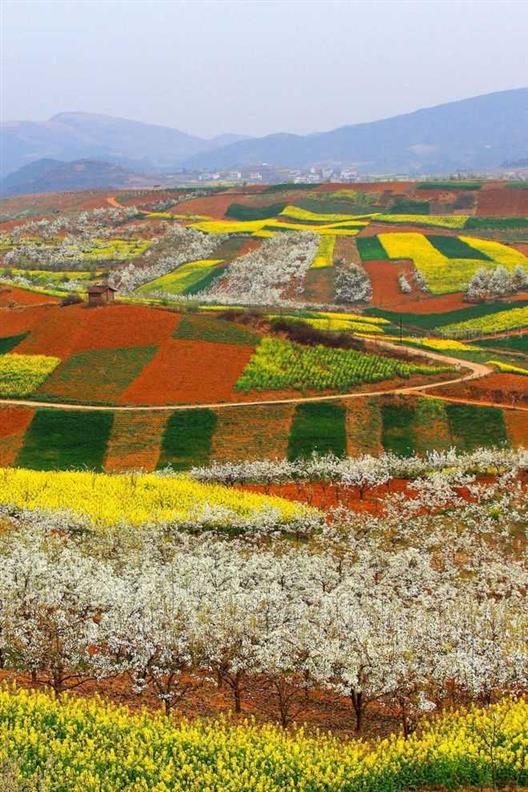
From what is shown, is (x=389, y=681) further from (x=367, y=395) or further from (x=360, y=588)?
(x=367, y=395)

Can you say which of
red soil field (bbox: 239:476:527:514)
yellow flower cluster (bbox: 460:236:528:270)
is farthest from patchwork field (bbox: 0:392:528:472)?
yellow flower cluster (bbox: 460:236:528:270)

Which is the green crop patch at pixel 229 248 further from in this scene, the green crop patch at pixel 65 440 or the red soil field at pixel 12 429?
the green crop patch at pixel 65 440

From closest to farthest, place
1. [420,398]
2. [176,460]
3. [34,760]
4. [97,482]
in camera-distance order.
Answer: [34,760] < [97,482] < [176,460] < [420,398]

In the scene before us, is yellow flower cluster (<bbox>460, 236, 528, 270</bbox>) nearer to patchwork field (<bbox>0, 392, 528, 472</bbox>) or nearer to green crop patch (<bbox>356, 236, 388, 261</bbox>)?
green crop patch (<bbox>356, 236, 388, 261</bbox>)

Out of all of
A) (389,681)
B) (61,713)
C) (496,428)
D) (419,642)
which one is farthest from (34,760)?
(496,428)

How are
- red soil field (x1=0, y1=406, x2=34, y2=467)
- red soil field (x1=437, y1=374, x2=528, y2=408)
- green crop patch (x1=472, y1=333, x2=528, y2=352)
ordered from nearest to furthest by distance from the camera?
1. red soil field (x1=0, y1=406, x2=34, y2=467)
2. red soil field (x1=437, y1=374, x2=528, y2=408)
3. green crop patch (x1=472, y1=333, x2=528, y2=352)
